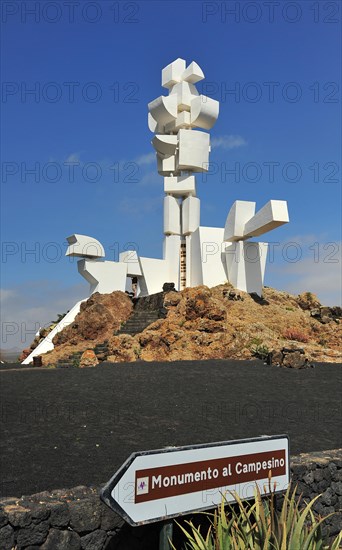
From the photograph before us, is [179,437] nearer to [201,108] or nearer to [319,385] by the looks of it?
[319,385]

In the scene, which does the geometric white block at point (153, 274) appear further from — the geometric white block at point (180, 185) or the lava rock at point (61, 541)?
the lava rock at point (61, 541)

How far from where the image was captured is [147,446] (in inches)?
290

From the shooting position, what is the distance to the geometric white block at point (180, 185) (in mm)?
25750

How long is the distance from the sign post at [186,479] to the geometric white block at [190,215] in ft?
72.4

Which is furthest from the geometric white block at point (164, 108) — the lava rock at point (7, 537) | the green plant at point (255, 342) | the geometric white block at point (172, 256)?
the lava rock at point (7, 537)

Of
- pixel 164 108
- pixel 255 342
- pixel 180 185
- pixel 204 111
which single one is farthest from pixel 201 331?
pixel 164 108

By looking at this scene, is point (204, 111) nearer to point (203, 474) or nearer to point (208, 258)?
point (208, 258)

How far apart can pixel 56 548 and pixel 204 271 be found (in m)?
20.4

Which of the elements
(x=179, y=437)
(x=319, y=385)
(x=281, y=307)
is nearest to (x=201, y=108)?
(x=281, y=307)

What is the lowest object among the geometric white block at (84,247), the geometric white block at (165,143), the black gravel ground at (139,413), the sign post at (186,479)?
the black gravel ground at (139,413)

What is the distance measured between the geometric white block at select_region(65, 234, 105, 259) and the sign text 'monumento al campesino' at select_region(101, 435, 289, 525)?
21.5 m

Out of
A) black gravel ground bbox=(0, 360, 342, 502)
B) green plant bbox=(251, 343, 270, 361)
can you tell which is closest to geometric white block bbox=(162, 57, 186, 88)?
green plant bbox=(251, 343, 270, 361)

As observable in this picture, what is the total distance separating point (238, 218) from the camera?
74.6 ft

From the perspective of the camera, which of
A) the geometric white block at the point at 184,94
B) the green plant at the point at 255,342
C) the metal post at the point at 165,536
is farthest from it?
the geometric white block at the point at 184,94
